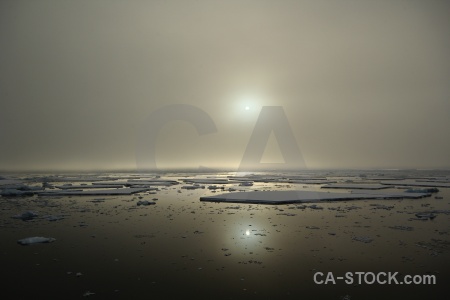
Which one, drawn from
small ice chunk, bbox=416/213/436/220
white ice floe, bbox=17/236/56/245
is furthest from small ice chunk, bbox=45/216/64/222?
small ice chunk, bbox=416/213/436/220

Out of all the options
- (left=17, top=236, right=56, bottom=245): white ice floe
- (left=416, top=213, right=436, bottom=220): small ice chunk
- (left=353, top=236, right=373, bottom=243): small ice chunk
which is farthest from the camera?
(left=416, top=213, right=436, bottom=220): small ice chunk

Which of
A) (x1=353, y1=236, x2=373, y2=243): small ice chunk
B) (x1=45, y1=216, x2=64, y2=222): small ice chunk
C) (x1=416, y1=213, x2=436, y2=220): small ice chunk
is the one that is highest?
(x1=416, y1=213, x2=436, y2=220): small ice chunk

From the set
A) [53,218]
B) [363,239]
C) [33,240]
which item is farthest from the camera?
[53,218]

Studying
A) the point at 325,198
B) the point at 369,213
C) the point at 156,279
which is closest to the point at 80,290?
the point at 156,279

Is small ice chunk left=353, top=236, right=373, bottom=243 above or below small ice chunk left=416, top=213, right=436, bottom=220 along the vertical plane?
below

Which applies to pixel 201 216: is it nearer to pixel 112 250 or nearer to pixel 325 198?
pixel 112 250

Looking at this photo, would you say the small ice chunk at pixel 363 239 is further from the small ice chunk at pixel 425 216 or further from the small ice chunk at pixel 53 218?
the small ice chunk at pixel 53 218

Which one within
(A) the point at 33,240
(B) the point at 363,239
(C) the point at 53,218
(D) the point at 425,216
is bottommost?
(A) the point at 33,240

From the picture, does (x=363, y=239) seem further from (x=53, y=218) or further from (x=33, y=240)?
(x=53, y=218)

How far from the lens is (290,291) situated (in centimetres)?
480

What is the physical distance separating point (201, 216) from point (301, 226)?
395cm

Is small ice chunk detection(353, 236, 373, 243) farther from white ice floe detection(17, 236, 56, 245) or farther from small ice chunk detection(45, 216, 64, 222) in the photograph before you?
small ice chunk detection(45, 216, 64, 222)

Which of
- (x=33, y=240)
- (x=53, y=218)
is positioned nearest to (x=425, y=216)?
(x=33, y=240)

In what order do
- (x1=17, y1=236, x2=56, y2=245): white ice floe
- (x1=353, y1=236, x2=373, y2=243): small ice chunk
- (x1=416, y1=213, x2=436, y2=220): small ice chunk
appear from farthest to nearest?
(x1=416, y1=213, x2=436, y2=220): small ice chunk, (x1=353, y1=236, x2=373, y2=243): small ice chunk, (x1=17, y1=236, x2=56, y2=245): white ice floe
